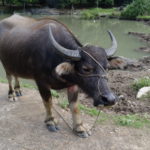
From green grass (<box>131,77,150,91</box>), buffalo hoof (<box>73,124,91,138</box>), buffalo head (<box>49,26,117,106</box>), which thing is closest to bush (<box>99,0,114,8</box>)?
green grass (<box>131,77,150,91</box>)

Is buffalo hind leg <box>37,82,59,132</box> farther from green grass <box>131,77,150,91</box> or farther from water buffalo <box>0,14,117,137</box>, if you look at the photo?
green grass <box>131,77,150,91</box>

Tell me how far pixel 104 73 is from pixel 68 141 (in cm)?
119

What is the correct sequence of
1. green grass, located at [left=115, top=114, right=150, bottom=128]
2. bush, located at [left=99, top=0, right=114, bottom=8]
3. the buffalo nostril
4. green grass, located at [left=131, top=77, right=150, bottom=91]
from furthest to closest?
1. bush, located at [left=99, top=0, right=114, bottom=8]
2. green grass, located at [left=131, top=77, right=150, bottom=91]
3. green grass, located at [left=115, top=114, right=150, bottom=128]
4. the buffalo nostril

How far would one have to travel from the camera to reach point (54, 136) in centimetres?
404

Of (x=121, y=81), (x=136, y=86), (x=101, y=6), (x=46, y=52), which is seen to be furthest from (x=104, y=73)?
(x=101, y=6)

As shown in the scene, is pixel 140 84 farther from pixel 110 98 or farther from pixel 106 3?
pixel 106 3

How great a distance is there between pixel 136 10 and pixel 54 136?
24.2 meters

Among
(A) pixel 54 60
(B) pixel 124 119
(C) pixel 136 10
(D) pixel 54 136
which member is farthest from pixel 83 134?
(C) pixel 136 10

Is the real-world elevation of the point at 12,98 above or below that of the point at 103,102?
below

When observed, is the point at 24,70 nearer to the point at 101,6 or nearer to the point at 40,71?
the point at 40,71

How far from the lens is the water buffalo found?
326 cm

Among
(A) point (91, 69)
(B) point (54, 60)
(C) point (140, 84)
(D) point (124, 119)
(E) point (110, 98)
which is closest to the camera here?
(E) point (110, 98)

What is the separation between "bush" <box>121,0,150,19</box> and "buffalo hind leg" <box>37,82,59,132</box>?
77.0 feet

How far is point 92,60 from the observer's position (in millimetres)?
3232
